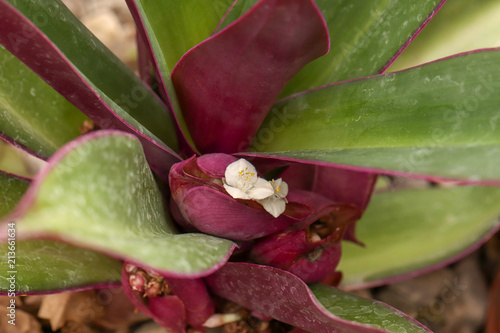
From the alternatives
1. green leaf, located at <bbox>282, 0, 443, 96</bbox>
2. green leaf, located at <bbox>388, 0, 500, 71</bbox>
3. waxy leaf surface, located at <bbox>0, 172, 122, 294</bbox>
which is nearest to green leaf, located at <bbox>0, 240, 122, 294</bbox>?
waxy leaf surface, located at <bbox>0, 172, 122, 294</bbox>

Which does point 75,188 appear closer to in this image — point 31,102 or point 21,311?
point 31,102

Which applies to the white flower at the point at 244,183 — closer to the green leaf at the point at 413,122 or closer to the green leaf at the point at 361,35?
the green leaf at the point at 413,122

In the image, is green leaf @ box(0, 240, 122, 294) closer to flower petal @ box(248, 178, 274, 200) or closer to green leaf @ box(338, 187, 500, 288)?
flower petal @ box(248, 178, 274, 200)

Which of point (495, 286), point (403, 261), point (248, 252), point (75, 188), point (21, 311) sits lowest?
point (495, 286)

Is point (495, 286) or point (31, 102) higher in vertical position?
point (31, 102)

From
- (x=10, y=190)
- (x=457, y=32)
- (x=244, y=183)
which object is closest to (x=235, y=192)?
(x=244, y=183)

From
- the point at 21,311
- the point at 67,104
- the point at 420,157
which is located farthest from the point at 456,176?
the point at 21,311

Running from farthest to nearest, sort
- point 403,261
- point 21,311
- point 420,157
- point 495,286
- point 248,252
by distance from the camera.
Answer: point 495,286, point 403,261, point 21,311, point 248,252, point 420,157
